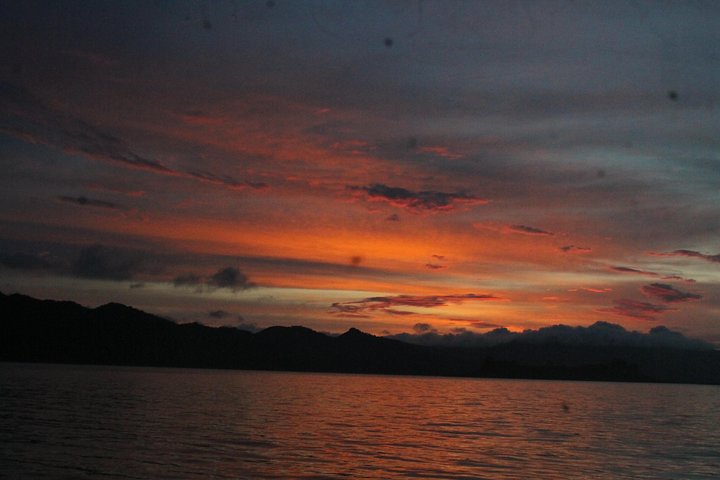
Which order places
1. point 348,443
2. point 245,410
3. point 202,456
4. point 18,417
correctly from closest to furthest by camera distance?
point 202,456, point 348,443, point 18,417, point 245,410

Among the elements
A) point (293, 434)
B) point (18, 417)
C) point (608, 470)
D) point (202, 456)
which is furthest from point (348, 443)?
point (18, 417)

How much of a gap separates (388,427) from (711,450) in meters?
26.3

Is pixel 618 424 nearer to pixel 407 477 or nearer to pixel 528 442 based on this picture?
pixel 528 442

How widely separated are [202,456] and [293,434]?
13774mm

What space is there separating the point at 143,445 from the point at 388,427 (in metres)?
25.0

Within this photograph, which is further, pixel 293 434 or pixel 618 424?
pixel 618 424

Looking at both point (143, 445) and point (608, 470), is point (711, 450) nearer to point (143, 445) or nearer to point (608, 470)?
point (608, 470)

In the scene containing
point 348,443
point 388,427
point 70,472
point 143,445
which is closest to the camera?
point 70,472

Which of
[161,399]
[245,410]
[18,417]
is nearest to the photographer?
[18,417]

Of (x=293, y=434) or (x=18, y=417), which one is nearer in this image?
(x=293, y=434)

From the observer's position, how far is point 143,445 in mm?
46812

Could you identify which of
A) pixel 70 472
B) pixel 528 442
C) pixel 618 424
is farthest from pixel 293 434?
pixel 618 424

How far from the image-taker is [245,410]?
261 feet

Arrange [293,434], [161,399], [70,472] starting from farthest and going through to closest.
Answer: [161,399], [293,434], [70,472]
